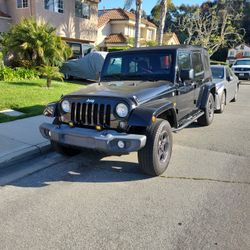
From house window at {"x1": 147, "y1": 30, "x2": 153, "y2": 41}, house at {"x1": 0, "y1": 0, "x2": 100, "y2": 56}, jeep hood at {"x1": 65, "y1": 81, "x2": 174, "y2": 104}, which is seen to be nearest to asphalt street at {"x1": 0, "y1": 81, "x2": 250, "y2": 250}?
jeep hood at {"x1": 65, "y1": 81, "x2": 174, "y2": 104}

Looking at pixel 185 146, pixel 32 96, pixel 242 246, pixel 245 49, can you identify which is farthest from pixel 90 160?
pixel 245 49

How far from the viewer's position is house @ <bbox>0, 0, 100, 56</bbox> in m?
21.1

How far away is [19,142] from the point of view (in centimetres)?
592

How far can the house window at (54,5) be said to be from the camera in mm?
21906

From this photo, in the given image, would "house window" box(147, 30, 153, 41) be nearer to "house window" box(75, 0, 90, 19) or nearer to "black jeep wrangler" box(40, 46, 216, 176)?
"house window" box(75, 0, 90, 19)

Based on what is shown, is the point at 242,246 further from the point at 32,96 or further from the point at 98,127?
the point at 32,96

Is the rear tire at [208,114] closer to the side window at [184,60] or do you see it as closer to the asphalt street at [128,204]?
the side window at [184,60]

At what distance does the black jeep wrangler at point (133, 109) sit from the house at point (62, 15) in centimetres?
1547

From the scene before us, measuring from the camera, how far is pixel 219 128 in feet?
25.6

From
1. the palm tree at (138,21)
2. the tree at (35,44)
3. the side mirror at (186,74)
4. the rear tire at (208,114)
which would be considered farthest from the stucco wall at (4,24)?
the side mirror at (186,74)

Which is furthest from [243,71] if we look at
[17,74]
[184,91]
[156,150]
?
[156,150]

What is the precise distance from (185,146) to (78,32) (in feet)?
70.3

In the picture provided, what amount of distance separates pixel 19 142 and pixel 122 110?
251 centimetres

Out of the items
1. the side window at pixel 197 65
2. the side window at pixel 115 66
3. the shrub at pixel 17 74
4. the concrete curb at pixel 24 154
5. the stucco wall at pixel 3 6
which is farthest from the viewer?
the stucco wall at pixel 3 6
